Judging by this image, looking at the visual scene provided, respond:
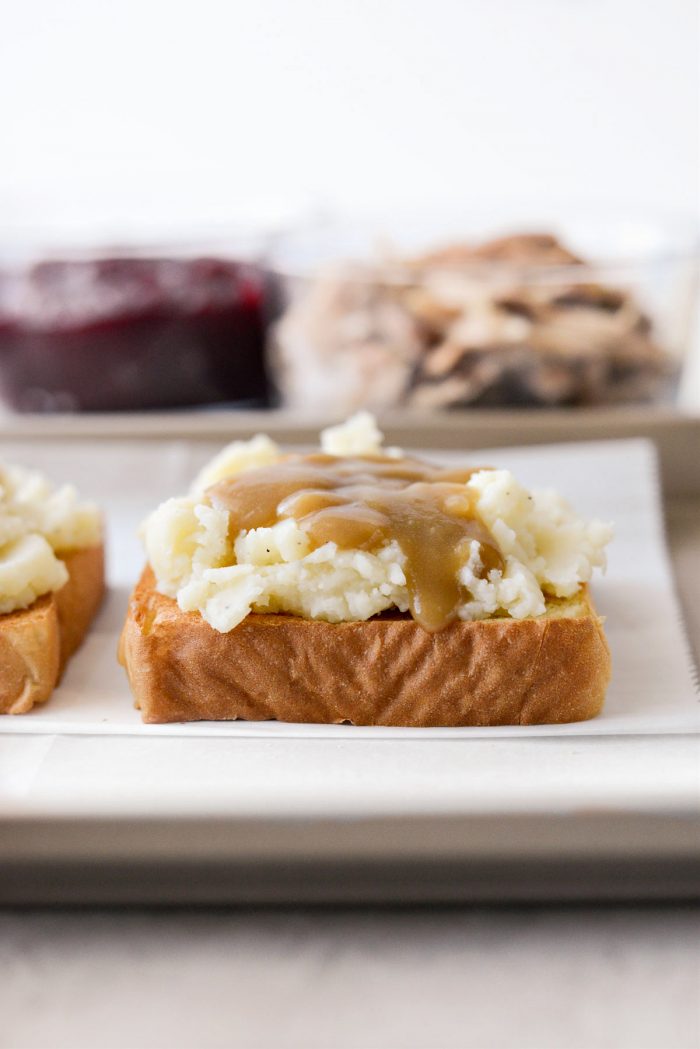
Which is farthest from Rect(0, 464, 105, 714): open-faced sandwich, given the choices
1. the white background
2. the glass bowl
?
the white background

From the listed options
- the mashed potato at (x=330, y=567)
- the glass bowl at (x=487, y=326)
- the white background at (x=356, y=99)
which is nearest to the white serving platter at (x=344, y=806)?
the mashed potato at (x=330, y=567)

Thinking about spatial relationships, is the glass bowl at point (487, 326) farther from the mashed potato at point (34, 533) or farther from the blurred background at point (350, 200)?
the mashed potato at point (34, 533)

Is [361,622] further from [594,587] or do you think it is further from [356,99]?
[356,99]

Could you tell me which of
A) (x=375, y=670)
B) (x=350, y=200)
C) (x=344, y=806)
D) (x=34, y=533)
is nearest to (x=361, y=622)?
(x=375, y=670)

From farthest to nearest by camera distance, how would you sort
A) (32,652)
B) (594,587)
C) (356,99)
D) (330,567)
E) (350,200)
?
(350,200) → (356,99) → (594,587) → (32,652) → (330,567)

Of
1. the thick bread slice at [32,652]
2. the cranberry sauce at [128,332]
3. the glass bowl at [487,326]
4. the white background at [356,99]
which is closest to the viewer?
the thick bread slice at [32,652]

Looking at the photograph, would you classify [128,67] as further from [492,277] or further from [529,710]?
[529,710]
